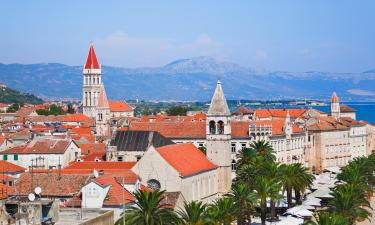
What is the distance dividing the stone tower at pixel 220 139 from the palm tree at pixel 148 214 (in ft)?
114

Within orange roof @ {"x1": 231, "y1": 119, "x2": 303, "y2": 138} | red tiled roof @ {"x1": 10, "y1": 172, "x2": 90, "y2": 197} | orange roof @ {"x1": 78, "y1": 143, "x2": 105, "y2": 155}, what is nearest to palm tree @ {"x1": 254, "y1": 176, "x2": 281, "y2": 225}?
red tiled roof @ {"x1": 10, "y1": 172, "x2": 90, "y2": 197}

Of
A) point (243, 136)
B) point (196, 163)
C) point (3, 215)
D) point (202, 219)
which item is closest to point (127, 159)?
point (196, 163)

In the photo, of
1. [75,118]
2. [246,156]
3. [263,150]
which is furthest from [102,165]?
[75,118]

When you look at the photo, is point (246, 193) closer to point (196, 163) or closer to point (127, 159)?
point (196, 163)

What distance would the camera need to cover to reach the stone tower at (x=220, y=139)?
286ft

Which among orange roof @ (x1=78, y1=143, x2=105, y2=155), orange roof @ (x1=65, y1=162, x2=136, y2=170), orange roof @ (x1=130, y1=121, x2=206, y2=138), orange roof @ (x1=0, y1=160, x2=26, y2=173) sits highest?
orange roof @ (x1=130, y1=121, x2=206, y2=138)

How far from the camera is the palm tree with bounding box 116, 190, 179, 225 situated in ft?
168

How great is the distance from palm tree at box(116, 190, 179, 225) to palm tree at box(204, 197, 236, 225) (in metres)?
3.05

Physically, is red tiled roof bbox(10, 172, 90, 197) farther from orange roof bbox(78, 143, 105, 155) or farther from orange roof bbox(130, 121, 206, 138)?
orange roof bbox(130, 121, 206, 138)

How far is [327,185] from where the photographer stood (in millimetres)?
110125

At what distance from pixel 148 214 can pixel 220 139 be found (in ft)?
119

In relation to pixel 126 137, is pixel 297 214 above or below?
below

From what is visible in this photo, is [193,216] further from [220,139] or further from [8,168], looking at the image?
[8,168]

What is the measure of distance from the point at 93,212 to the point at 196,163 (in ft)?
84.8
